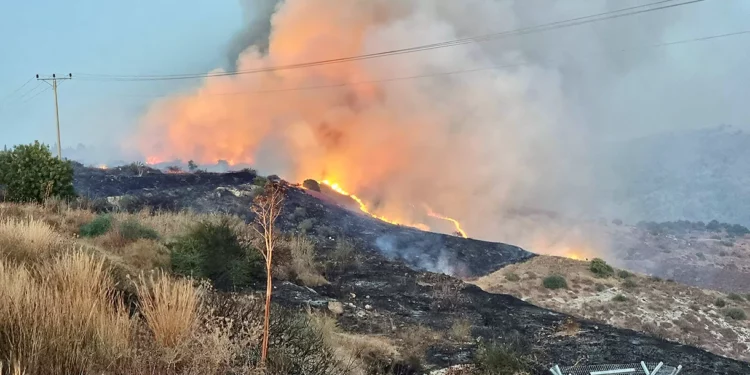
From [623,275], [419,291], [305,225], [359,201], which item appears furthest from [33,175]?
[359,201]

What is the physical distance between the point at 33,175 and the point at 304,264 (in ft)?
37.1

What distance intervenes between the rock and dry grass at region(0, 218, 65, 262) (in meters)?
6.93

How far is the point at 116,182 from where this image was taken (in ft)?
120

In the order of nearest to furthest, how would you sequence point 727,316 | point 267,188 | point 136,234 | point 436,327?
1. point 267,188
2. point 436,327
3. point 136,234
4. point 727,316

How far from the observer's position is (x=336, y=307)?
13.3 meters

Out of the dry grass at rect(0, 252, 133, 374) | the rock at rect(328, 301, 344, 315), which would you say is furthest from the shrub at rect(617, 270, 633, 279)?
the dry grass at rect(0, 252, 133, 374)

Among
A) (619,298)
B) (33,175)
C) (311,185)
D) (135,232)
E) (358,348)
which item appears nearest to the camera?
(358,348)

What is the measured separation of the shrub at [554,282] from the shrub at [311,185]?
25178 millimetres

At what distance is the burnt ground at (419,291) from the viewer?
39.4 feet

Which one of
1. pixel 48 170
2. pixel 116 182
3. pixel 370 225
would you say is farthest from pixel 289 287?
pixel 116 182

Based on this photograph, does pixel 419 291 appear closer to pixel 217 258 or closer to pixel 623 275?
pixel 217 258

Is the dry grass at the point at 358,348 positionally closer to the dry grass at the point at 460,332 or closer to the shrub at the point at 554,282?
the dry grass at the point at 460,332

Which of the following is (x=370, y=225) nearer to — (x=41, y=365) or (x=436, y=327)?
(x=436, y=327)

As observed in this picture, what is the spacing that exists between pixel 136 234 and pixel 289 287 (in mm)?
4740
